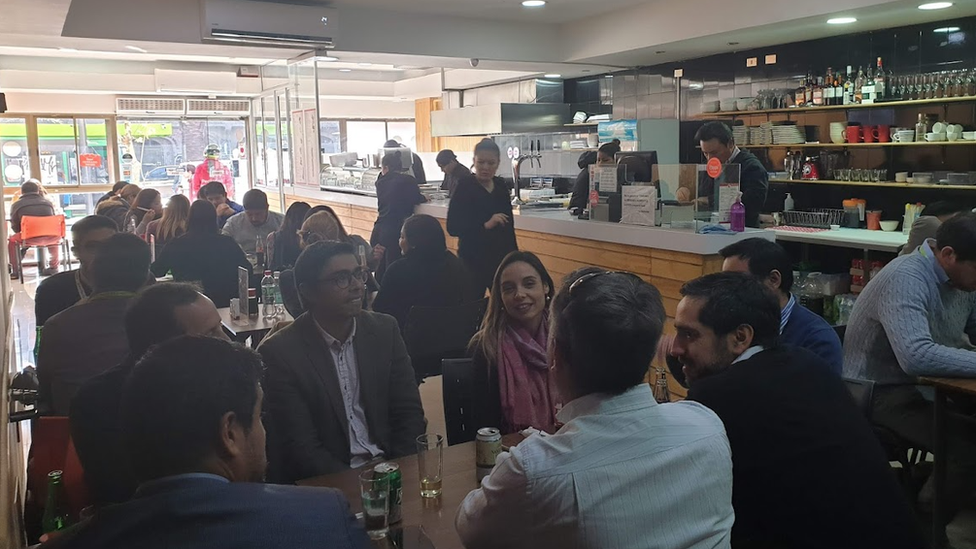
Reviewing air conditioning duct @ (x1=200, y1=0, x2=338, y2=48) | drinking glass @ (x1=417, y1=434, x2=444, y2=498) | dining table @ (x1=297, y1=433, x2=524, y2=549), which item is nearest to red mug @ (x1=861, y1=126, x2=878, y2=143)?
air conditioning duct @ (x1=200, y1=0, x2=338, y2=48)

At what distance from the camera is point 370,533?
1.74 metres

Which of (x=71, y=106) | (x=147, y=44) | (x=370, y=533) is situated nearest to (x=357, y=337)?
(x=370, y=533)

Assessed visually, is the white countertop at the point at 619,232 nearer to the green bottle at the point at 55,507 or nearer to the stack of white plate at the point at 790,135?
the stack of white plate at the point at 790,135

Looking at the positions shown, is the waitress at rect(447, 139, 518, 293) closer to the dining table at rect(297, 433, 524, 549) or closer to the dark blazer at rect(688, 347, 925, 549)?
the dining table at rect(297, 433, 524, 549)

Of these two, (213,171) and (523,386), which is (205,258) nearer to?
(523,386)

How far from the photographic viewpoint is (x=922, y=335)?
9.53 feet

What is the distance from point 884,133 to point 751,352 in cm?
557

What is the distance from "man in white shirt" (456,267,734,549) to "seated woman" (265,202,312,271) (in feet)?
13.1

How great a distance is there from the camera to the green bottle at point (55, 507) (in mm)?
2240

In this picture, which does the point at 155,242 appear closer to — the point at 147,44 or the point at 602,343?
the point at 147,44

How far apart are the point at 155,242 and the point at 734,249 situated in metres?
4.62

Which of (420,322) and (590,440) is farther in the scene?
(420,322)

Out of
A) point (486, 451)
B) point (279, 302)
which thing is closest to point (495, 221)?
point (279, 302)

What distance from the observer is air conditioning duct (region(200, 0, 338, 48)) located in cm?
637
